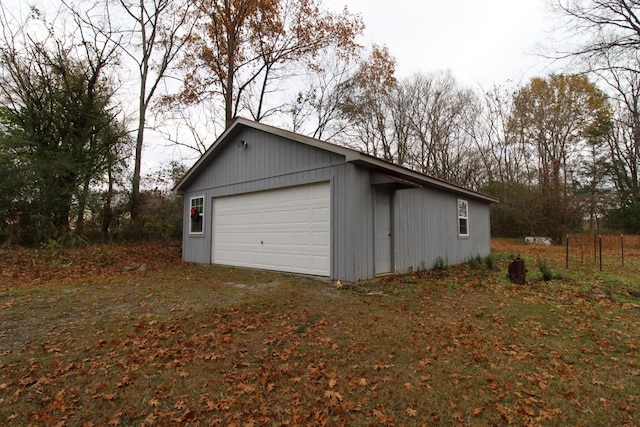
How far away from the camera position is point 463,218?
38.0 ft

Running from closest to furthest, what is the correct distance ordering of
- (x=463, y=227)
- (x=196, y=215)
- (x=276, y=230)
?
(x=276, y=230) → (x=196, y=215) → (x=463, y=227)

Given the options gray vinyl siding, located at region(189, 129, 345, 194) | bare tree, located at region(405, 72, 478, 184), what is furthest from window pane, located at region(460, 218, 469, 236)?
bare tree, located at region(405, 72, 478, 184)

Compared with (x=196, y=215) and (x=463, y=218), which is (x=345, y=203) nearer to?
(x=196, y=215)

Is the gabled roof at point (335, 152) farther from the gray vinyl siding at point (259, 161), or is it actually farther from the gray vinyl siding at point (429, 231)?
the gray vinyl siding at point (429, 231)

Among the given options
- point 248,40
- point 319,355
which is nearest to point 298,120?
point 248,40

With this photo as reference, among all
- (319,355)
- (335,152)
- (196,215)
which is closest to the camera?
(319,355)

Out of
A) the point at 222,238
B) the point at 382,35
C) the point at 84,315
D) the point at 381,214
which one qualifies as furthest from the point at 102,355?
the point at 382,35

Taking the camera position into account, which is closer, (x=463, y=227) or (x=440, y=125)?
(x=463, y=227)

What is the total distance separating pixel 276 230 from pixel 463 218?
22.6ft

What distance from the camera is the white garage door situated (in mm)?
7410

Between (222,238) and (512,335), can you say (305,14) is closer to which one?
(222,238)

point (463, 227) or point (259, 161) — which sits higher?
point (259, 161)

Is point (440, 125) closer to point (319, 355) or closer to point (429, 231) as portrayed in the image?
point (429, 231)

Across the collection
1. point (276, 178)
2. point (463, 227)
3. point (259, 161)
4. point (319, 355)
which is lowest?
point (319, 355)
